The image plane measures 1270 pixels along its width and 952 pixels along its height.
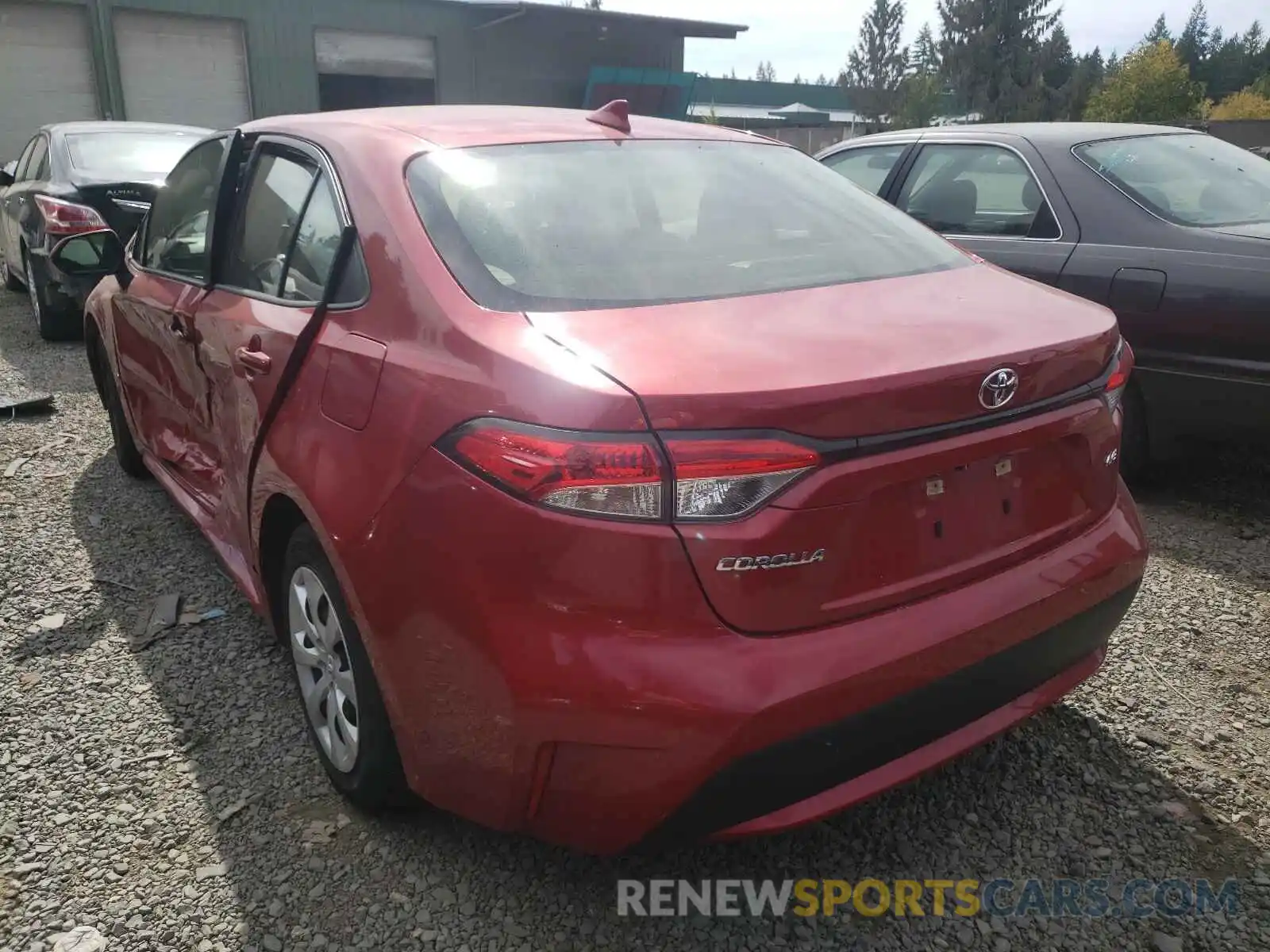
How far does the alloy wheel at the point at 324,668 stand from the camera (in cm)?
221

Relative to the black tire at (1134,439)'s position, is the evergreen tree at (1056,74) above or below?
above

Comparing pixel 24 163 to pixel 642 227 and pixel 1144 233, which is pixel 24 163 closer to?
pixel 642 227

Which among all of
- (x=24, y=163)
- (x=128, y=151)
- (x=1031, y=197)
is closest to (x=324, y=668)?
(x=1031, y=197)

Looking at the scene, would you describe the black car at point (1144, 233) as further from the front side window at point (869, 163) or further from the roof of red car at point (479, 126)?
the roof of red car at point (479, 126)

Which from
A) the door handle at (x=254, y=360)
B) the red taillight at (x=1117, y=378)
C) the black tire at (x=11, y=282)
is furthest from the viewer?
the black tire at (x=11, y=282)

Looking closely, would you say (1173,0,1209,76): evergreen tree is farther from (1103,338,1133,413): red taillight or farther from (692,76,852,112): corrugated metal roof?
(1103,338,1133,413): red taillight

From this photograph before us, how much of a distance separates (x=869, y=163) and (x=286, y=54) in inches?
672

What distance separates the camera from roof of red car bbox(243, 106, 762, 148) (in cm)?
239

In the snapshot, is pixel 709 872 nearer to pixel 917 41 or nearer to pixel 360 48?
pixel 360 48

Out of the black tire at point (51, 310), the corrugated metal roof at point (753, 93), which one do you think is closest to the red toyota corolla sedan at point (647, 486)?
the black tire at point (51, 310)

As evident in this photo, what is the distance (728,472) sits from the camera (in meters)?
1.57

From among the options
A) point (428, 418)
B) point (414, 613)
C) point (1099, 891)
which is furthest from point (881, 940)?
point (428, 418)

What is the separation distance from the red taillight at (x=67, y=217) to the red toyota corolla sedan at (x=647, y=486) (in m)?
5.03

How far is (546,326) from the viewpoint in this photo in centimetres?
178
